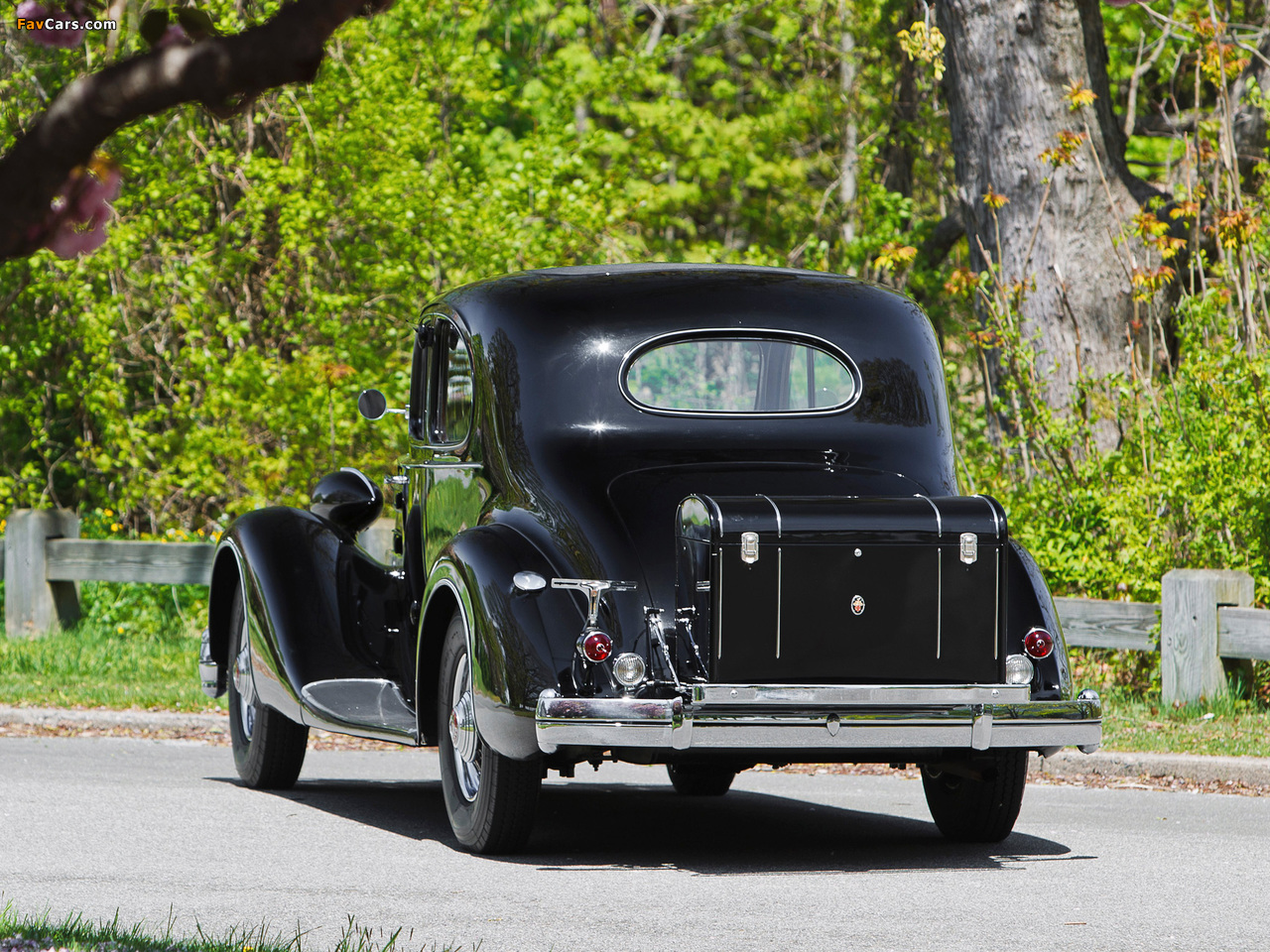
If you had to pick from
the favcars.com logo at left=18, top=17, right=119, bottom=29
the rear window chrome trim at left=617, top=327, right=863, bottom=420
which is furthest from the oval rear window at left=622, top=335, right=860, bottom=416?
the favcars.com logo at left=18, top=17, right=119, bottom=29

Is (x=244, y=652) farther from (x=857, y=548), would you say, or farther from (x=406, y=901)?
(x=857, y=548)

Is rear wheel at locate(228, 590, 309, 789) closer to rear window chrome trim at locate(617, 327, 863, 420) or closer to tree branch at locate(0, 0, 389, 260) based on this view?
rear window chrome trim at locate(617, 327, 863, 420)

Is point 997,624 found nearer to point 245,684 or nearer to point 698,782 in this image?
point 698,782

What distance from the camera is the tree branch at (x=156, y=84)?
2.82 m

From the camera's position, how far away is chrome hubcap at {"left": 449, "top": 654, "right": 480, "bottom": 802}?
21.4 ft

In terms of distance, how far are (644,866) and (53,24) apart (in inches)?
144

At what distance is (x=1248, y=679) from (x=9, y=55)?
36.7 ft

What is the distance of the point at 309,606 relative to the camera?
7.84 m

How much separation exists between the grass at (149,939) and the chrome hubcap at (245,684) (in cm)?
304

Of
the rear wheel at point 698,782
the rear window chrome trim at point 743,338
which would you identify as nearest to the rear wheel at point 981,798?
the rear wheel at point 698,782

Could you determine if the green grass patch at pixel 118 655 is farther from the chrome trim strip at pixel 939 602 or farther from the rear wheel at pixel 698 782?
the chrome trim strip at pixel 939 602

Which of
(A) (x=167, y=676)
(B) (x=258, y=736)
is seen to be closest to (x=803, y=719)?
(B) (x=258, y=736)

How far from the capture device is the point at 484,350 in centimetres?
725

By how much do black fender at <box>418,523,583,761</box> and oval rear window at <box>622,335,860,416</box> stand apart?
2.84 feet
